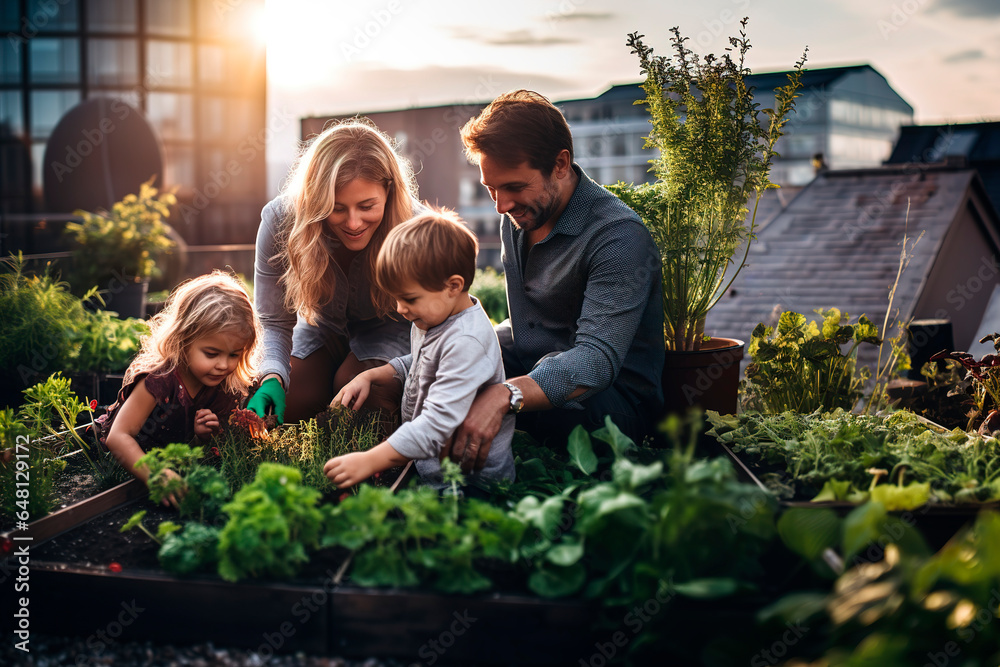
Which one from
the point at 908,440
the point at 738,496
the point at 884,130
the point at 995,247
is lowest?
the point at 908,440

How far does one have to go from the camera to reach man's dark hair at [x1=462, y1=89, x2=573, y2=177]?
7.44ft

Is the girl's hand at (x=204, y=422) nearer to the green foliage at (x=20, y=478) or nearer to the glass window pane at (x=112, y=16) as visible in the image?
the green foliage at (x=20, y=478)

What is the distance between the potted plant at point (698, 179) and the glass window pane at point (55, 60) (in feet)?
33.4

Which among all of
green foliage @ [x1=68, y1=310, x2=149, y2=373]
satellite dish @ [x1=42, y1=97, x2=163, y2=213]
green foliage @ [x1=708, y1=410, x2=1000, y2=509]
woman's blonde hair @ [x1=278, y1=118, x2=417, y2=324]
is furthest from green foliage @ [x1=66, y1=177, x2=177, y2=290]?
green foliage @ [x1=708, y1=410, x2=1000, y2=509]

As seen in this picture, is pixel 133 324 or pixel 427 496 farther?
pixel 133 324

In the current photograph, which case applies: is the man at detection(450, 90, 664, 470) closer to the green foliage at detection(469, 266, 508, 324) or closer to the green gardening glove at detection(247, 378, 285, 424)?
the green gardening glove at detection(247, 378, 285, 424)

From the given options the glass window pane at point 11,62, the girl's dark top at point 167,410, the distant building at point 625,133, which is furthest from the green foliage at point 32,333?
the glass window pane at point 11,62

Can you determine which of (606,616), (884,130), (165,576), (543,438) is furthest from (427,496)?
(884,130)

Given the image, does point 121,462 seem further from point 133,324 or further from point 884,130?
point 884,130

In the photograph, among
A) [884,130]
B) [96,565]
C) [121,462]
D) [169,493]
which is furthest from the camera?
[884,130]

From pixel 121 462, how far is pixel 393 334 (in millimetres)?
1193

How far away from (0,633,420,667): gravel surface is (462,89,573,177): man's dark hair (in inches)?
60.5

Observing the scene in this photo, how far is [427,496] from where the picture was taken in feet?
5.11

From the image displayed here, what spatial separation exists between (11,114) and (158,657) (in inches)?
433
